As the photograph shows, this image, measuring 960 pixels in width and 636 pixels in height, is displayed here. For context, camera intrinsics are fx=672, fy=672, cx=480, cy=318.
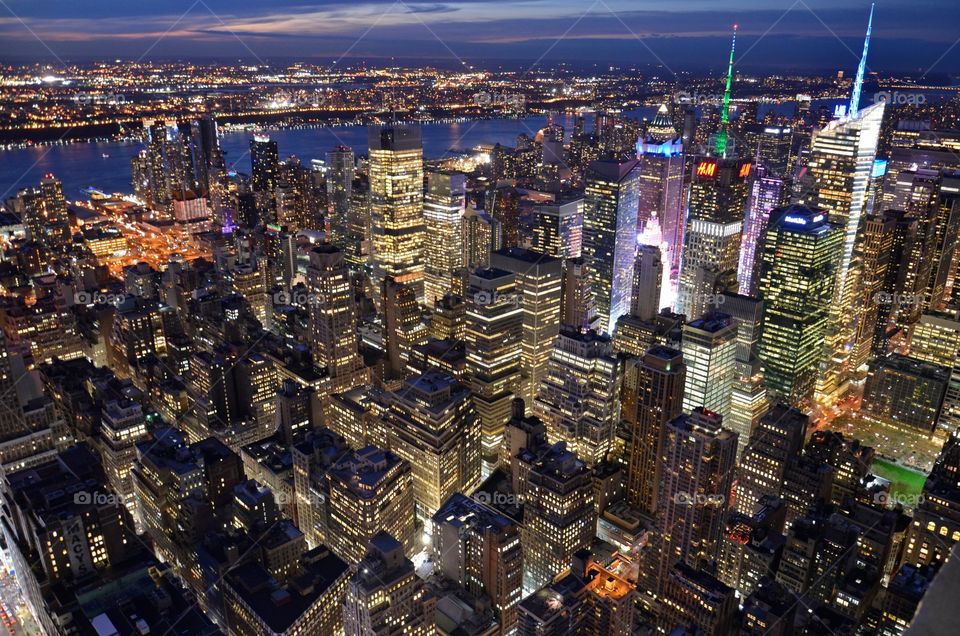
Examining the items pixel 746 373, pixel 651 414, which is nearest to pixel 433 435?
pixel 651 414

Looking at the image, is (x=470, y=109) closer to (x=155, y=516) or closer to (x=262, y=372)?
(x=262, y=372)

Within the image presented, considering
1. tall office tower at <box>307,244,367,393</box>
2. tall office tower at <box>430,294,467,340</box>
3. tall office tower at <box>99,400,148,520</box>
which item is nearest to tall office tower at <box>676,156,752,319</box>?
tall office tower at <box>430,294,467,340</box>

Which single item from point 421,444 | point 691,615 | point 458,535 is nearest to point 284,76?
point 421,444

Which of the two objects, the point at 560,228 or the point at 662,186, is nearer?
the point at 560,228

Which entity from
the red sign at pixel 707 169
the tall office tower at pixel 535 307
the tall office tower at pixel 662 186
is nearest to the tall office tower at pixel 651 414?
the tall office tower at pixel 535 307

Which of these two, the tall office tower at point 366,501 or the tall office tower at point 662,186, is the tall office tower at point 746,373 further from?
the tall office tower at point 366,501

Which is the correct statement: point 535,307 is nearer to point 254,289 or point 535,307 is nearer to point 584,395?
point 584,395

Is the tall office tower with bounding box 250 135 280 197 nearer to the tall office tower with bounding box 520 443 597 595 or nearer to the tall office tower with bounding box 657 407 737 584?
the tall office tower with bounding box 520 443 597 595
